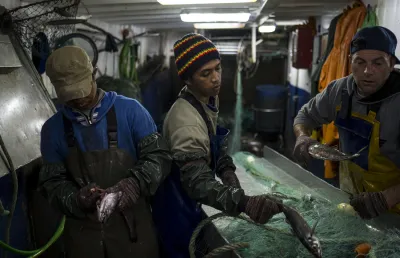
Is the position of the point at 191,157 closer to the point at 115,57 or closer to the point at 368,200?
the point at 368,200

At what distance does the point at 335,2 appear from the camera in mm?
5703

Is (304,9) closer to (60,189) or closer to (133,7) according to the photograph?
(133,7)

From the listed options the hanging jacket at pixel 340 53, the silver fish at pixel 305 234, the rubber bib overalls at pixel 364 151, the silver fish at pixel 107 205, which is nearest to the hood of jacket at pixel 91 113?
the silver fish at pixel 107 205

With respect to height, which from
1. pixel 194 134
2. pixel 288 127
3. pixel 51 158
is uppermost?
pixel 194 134

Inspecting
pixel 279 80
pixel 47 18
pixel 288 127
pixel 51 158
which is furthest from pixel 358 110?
pixel 279 80

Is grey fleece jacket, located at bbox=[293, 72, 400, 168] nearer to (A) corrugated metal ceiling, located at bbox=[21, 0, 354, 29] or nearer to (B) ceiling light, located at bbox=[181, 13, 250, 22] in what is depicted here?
(A) corrugated metal ceiling, located at bbox=[21, 0, 354, 29]

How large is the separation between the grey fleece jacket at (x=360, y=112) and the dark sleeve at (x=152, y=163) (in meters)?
1.54

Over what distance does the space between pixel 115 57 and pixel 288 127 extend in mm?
5498

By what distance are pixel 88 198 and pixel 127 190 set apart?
0.23m

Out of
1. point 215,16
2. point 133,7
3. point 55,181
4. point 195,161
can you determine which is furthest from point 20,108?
point 215,16

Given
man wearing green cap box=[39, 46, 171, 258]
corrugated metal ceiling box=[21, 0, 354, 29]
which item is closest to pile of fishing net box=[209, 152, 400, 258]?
man wearing green cap box=[39, 46, 171, 258]

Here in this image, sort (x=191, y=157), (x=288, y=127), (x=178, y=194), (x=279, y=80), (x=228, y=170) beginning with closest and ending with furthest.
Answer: (x=191, y=157), (x=178, y=194), (x=228, y=170), (x=288, y=127), (x=279, y=80)

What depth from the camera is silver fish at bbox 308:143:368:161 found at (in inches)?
98.6

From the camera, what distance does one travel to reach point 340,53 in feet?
16.5
